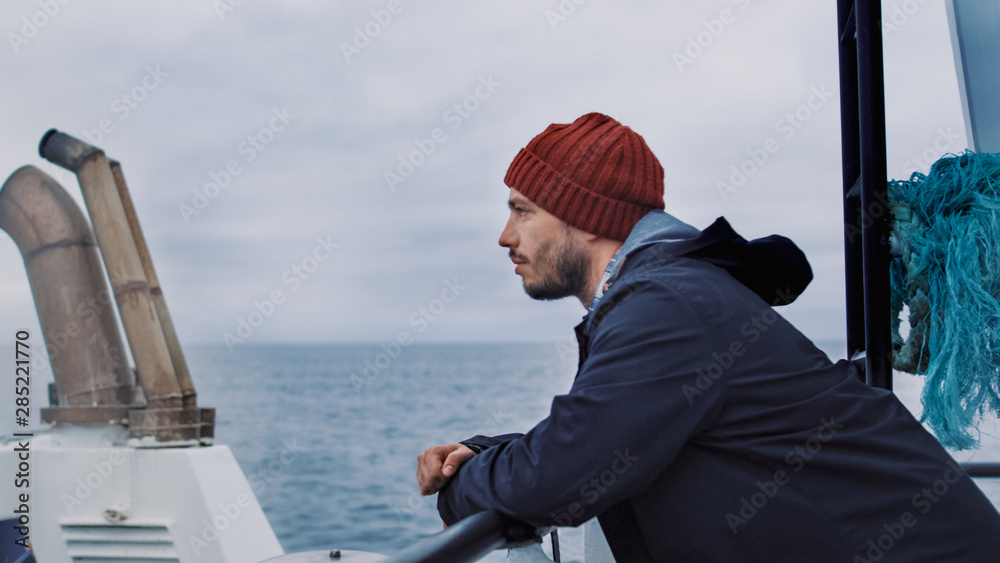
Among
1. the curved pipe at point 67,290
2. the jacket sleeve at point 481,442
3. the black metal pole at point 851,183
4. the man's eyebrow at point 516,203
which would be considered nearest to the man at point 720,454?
the jacket sleeve at point 481,442

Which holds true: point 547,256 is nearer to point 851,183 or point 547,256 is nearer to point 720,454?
point 720,454

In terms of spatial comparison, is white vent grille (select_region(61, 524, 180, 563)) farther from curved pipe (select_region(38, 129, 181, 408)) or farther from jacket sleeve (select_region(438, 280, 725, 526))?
jacket sleeve (select_region(438, 280, 725, 526))

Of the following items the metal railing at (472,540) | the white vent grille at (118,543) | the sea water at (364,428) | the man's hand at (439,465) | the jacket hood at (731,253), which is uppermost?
the jacket hood at (731,253)

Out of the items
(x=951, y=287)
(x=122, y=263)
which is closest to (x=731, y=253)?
(x=951, y=287)

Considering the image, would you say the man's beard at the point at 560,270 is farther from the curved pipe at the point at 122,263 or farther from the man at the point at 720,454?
the curved pipe at the point at 122,263

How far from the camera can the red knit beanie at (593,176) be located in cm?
133

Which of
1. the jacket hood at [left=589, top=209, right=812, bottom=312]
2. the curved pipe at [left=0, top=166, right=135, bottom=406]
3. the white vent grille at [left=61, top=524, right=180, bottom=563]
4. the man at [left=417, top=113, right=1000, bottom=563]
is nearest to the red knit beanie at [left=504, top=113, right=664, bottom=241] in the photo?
the jacket hood at [left=589, top=209, right=812, bottom=312]

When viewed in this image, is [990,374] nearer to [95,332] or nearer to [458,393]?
[95,332]

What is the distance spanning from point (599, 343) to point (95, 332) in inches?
153

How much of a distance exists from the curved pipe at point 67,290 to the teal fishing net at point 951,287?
373cm

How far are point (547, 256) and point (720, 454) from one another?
51 cm

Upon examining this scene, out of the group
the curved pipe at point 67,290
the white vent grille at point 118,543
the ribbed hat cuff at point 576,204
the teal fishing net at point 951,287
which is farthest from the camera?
the curved pipe at point 67,290

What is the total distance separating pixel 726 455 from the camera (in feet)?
3.13

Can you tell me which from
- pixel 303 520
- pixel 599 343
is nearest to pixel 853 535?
pixel 599 343
